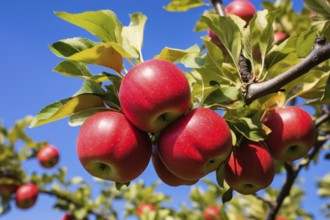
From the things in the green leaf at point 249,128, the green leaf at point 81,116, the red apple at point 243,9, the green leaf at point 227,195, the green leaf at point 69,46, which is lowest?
the green leaf at point 227,195

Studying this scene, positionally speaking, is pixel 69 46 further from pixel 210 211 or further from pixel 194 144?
pixel 210 211

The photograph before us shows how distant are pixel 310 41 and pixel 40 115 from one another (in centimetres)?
114

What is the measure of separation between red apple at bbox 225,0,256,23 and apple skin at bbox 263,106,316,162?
1433mm

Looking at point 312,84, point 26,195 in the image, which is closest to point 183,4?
point 312,84

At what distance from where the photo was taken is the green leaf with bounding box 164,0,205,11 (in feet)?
9.87

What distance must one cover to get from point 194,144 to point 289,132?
0.57m

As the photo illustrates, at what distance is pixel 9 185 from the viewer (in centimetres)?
523

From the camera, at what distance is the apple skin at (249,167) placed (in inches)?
64.6

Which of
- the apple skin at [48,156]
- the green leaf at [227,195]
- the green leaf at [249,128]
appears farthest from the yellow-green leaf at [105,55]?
the apple skin at [48,156]

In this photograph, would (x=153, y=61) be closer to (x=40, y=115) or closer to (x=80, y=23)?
(x=80, y=23)

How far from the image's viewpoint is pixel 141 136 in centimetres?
149

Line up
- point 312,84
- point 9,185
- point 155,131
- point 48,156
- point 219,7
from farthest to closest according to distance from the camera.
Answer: point 48,156 < point 9,185 < point 219,7 < point 312,84 < point 155,131

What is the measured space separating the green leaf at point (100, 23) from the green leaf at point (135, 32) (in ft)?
0.23

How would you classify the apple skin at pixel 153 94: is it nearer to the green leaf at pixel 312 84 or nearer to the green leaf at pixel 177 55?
the green leaf at pixel 177 55
